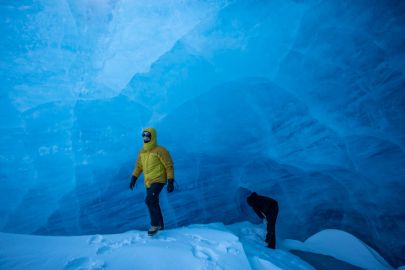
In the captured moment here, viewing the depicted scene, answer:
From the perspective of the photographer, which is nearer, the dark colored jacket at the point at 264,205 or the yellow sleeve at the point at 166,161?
the yellow sleeve at the point at 166,161

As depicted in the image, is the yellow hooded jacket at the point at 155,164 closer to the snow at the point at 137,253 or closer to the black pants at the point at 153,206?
the black pants at the point at 153,206

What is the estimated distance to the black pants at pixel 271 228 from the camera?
337 centimetres

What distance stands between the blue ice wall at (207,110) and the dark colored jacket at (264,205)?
3.06 feet

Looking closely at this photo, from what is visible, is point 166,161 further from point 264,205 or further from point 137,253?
point 264,205

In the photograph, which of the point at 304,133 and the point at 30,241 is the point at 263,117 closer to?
the point at 304,133

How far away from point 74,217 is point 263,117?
3513 millimetres

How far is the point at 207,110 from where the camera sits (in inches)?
176

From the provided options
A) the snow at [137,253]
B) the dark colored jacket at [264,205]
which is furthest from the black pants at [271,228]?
the snow at [137,253]

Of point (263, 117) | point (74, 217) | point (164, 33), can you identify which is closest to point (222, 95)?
point (263, 117)

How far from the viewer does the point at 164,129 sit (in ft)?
14.5

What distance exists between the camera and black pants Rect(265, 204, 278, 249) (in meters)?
3.37

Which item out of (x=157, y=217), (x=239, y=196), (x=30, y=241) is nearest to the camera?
(x=30, y=241)

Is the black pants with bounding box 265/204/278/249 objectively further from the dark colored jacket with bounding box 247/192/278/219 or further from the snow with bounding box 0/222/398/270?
the snow with bounding box 0/222/398/270

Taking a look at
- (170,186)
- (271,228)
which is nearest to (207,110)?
(170,186)
